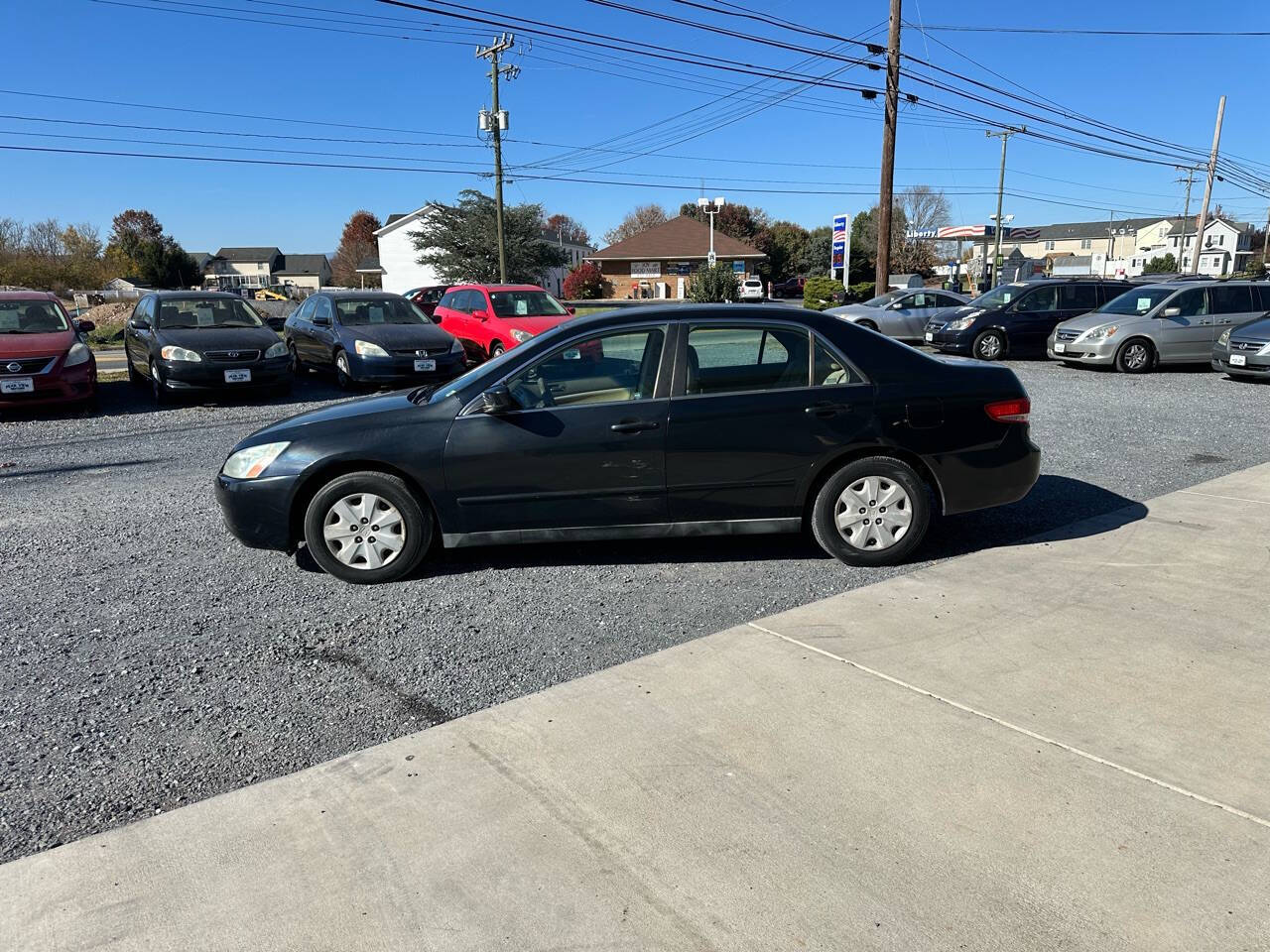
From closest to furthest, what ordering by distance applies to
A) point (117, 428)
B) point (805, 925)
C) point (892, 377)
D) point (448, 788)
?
point (805, 925) → point (448, 788) → point (892, 377) → point (117, 428)

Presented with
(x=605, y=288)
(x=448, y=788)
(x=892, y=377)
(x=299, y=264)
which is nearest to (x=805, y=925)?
(x=448, y=788)

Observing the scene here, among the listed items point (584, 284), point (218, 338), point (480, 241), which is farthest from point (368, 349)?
point (584, 284)

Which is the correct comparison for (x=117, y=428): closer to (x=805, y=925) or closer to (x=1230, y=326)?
(x=805, y=925)

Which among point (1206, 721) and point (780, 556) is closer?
point (1206, 721)

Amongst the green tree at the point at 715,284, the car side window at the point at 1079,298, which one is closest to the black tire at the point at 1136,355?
the car side window at the point at 1079,298

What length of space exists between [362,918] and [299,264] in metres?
130

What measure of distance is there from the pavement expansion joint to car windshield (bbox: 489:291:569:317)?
1312 cm

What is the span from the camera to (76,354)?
1158 centimetres

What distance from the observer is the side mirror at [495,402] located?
4.97m

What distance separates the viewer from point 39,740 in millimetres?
3471

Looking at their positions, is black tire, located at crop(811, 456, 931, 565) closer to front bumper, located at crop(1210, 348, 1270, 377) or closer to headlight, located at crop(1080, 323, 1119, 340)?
front bumper, located at crop(1210, 348, 1270, 377)

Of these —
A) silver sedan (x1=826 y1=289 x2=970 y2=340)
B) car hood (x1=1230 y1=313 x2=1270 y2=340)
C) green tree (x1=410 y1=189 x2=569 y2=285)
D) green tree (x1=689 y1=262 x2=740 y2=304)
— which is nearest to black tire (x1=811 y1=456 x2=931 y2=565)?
car hood (x1=1230 y1=313 x2=1270 y2=340)

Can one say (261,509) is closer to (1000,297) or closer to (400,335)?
(400,335)

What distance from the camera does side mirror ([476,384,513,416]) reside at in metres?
4.97
